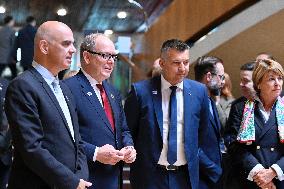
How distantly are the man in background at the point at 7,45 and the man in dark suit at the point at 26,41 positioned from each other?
0.25 metres

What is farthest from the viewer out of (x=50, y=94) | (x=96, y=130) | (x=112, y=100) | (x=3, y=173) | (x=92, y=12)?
(x=92, y=12)

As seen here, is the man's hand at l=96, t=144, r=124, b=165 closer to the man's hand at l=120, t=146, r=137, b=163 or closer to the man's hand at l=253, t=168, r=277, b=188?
the man's hand at l=120, t=146, r=137, b=163

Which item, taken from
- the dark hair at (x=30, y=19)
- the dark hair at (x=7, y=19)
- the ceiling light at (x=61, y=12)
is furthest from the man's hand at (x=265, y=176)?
the dark hair at (x=7, y=19)

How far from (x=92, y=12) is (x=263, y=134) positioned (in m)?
6.70

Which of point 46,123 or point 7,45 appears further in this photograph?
point 7,45

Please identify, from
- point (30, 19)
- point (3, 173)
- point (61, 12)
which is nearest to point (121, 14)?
point (61, 12)

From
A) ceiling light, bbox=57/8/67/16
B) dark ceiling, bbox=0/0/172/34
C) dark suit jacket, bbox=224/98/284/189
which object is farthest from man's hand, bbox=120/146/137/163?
ceiling light, bbox=57/8/67/16

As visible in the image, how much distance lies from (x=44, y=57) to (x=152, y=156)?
4.01ft

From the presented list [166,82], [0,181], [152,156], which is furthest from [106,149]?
[0,181]

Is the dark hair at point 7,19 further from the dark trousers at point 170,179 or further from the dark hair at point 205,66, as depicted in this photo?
the dark trousers at point 170,179

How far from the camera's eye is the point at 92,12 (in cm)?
1031

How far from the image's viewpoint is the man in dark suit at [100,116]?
11.8ft

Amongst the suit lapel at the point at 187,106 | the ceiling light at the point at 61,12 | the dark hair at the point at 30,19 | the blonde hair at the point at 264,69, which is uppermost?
the ceiling light at the point at 61,12

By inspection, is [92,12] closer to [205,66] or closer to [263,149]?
[205,66]
